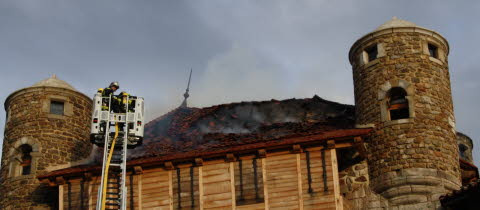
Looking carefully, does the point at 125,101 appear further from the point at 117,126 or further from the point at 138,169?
the point at 138,169

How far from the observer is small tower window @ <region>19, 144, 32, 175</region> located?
30.9 meters

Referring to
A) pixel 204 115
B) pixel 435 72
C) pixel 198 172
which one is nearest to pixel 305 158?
pixel 198 172

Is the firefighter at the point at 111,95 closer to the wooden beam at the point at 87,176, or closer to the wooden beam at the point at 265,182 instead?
the wooden beam at the point at 87,176

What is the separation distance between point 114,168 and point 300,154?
18.6 feet

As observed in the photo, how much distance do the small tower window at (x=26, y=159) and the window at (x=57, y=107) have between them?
1.52 metres

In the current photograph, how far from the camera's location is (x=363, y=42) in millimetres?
29406

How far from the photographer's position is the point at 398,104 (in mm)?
28359

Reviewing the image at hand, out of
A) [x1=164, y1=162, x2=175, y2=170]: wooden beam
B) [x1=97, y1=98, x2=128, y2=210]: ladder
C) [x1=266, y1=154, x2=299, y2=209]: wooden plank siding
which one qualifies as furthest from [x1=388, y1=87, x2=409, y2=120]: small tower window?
[x1=97, y1=98, x2=128, y2=210]: ladder

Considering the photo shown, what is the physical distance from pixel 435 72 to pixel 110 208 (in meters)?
10.9

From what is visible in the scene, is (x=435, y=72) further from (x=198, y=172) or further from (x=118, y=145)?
(x=118, y=145)

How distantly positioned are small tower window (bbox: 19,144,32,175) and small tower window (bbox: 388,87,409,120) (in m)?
12.1

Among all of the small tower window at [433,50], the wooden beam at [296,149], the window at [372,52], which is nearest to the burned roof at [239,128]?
the wooden beam at [296,149]

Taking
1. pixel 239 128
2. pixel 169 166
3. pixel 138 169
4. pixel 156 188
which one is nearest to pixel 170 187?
pixel 156 188

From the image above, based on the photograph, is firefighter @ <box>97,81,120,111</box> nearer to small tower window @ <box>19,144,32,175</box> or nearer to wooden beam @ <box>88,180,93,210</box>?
wooden beam @ <box>88,180,93,210</box>
